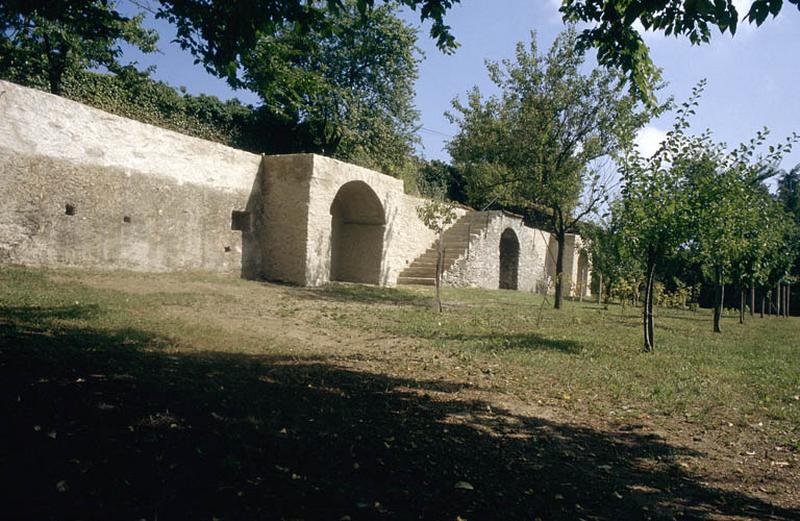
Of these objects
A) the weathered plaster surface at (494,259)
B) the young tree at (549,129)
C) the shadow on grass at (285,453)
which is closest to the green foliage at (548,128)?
the young tree at (549,129)

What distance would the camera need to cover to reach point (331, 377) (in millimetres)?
5035

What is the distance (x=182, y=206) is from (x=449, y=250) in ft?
32.5

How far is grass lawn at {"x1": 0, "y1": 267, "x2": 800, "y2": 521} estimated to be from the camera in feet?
8.55

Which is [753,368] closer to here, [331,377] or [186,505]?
[331,377]

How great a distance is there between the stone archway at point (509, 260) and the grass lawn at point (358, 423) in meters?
15.5

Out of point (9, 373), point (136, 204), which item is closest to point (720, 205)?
point (9, 373)

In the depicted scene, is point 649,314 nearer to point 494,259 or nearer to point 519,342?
point 519,342

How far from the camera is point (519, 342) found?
7961 millimetres

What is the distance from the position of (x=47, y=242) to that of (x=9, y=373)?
22.4ft

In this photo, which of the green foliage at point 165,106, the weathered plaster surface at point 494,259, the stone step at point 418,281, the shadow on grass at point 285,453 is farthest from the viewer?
the weathered plaster surface at point 494,259

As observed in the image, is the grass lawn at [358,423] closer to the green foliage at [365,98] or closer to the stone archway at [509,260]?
the green foliage at [365,98]

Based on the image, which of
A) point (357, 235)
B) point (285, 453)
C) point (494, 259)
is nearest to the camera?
point (285, 453)

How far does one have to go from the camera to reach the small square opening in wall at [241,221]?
13383 millimetres

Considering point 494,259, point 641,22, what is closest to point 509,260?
point 494,259
